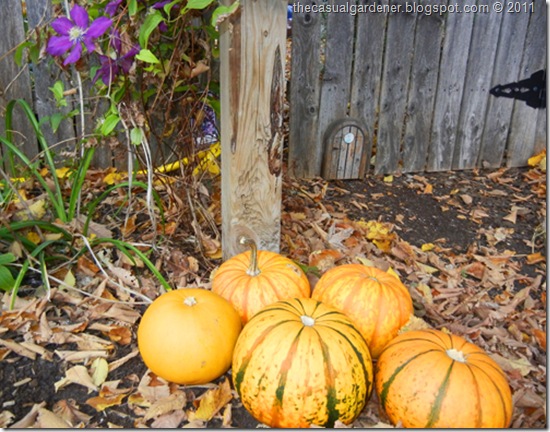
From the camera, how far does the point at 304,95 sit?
4.05 meters

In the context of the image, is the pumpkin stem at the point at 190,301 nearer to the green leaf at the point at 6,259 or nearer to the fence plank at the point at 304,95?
the green leaf at the point at 6,259

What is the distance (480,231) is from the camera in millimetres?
3756

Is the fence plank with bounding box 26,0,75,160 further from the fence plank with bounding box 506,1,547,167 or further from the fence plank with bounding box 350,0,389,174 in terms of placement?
the fence plank with bounding box 506,1,547,167

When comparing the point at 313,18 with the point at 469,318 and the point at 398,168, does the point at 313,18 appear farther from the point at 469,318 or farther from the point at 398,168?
the point at 469,318

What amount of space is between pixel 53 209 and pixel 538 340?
270cm

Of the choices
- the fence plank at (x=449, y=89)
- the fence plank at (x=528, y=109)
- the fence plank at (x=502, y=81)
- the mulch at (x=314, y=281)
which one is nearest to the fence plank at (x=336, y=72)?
the mulch at (x=314, y=281)

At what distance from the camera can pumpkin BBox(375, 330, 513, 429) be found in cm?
183

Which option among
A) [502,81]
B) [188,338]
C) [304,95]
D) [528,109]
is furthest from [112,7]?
[528,109]

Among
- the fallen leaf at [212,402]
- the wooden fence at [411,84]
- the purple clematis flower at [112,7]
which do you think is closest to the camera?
the fallen leaf at [212,402]

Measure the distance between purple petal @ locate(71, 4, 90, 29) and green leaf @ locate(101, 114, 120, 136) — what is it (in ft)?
1.36

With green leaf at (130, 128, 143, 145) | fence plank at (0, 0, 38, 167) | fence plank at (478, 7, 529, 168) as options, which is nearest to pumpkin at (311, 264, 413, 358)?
green leaf at (130, 128, 143, 145)

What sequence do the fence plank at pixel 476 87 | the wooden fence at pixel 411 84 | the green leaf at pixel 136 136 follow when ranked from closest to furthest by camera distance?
the green leaf at pixel 136 136
the wooden fence at pixel 411 84
the fence plank at pixel 476 87

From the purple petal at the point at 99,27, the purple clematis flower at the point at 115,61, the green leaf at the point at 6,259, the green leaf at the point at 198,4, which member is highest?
the green leaf at the point at 198,4

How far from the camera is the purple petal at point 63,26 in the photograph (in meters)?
2.45
